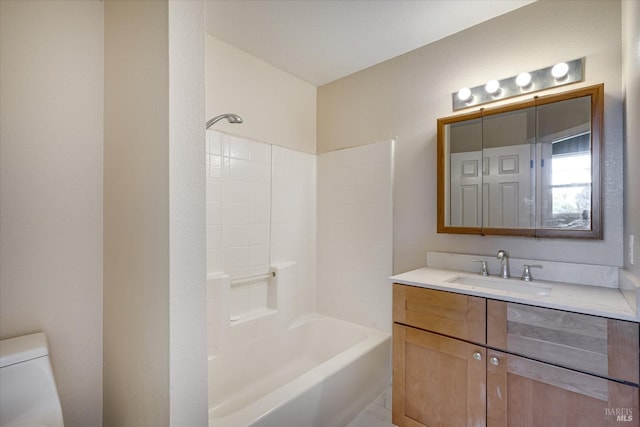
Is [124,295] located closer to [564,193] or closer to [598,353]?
[598,353]

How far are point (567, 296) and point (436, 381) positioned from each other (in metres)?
0.76

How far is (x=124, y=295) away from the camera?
49.9 inches

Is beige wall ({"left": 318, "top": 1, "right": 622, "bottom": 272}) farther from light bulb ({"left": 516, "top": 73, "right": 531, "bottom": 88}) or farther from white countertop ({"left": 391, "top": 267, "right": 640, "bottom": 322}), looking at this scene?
white countertop ({"left": 391, "top": 267, "right": 640, "bottom": 322})

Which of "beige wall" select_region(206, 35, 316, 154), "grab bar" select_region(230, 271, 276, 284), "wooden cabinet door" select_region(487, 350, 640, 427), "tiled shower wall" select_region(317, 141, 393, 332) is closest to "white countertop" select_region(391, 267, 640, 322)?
"wooden cabinet door" select_region(487, 350, 640, 427)

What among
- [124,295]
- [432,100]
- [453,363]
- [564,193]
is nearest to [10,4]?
[124,295]

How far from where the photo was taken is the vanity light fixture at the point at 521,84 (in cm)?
159

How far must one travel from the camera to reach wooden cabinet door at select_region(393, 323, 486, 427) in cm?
145

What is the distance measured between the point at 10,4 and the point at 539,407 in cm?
277

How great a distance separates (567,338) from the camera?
1.23 metres

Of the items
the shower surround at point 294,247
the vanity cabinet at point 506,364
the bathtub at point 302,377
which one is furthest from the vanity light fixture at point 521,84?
the bathtub at point 302,377

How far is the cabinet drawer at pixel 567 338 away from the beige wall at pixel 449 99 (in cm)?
52

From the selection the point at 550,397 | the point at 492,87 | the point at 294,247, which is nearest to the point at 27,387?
the point at 294,247

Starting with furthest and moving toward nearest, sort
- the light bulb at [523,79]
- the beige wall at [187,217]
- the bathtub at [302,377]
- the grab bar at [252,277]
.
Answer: the grab bar at [252,277], the light bulb at [523,79], the bathtub at [302,377], the beige wall at [187,217]

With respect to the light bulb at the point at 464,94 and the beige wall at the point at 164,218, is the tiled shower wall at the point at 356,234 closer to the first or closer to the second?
the light bulb at the point at 464,94
